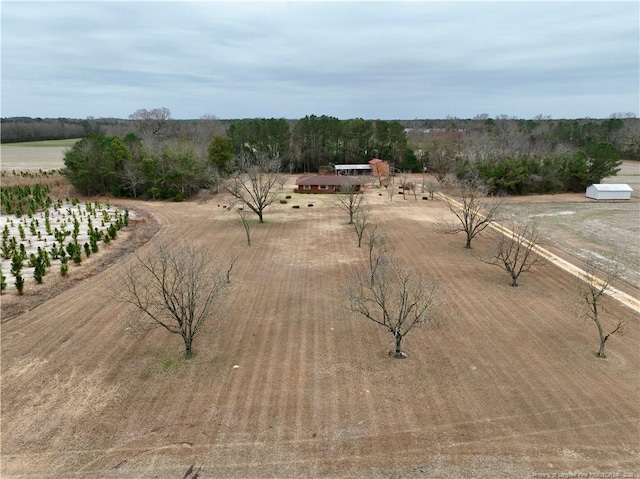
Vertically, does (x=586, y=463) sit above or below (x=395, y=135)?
below

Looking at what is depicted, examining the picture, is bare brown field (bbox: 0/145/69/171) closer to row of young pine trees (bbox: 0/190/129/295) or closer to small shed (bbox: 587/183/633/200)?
row of young pine trees (bbox: 0/190/129/295)

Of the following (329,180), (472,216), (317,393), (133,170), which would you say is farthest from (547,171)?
(317,393)

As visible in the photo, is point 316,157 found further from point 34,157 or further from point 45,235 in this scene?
point 34,157

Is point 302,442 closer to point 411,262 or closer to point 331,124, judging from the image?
point 411,262

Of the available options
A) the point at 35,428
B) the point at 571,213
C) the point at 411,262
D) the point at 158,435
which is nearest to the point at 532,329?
the point at 411,262

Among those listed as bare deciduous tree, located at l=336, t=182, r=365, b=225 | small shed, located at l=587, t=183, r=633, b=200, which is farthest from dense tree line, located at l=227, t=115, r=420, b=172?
small shed, located at l=587, t=183, r=633, b=200
